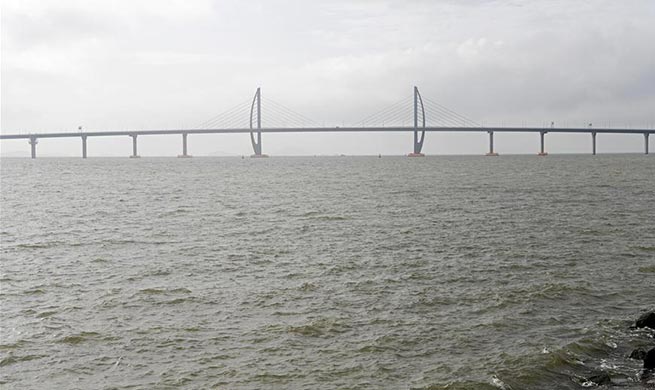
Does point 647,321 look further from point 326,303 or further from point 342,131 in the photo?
point 342,131

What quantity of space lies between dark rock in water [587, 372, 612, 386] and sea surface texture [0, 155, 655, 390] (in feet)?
0.27

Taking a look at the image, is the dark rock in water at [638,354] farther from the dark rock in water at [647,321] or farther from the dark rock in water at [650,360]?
the dark rock in water at [647,321]

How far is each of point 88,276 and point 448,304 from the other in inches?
Result: 303

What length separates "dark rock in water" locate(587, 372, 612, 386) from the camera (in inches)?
302

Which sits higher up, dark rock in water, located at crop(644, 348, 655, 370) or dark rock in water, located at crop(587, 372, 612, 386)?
dark rock in water, located at crop(644, 348, 655, 370)

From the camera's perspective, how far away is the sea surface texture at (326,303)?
8.18 metres

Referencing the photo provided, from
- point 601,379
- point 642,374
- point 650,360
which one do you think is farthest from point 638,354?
point 601,379

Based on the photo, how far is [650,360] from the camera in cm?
805

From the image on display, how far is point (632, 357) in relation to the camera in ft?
28.2

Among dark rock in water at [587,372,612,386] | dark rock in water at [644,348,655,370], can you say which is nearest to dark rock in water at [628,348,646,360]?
dark rock in water at [644,348,655,370]

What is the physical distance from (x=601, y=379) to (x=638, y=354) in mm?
1214

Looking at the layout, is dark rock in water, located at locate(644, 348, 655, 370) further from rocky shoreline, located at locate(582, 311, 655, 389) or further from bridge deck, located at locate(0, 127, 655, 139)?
bridge deck, located at locate(0, 127, 655, 139)

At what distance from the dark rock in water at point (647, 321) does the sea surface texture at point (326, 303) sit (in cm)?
23

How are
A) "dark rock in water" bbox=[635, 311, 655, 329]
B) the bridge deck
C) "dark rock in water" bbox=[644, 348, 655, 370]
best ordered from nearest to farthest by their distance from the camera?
1. "dark rock in water" bbox=[644, 348, 655, 370]
2. "dark rock in water" bbox=[635, 311, 655, 329]
3. the bridge deck
